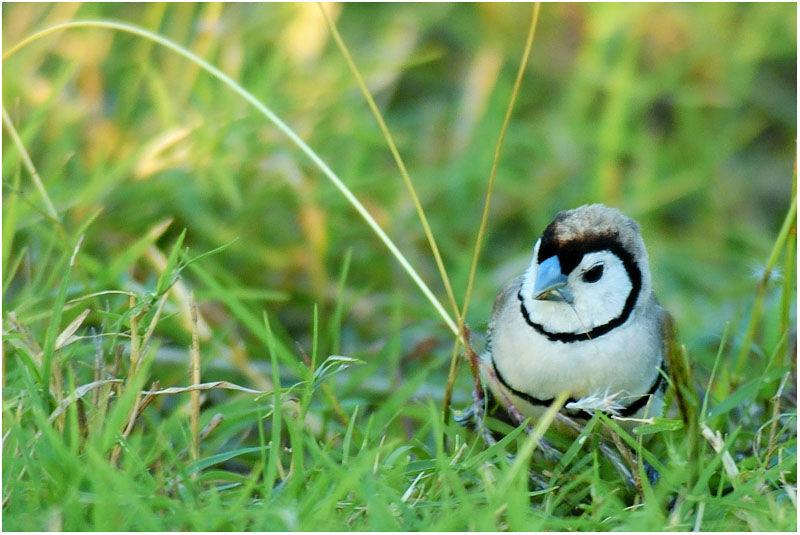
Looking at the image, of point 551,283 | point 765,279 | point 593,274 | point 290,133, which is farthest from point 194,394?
point 765,279

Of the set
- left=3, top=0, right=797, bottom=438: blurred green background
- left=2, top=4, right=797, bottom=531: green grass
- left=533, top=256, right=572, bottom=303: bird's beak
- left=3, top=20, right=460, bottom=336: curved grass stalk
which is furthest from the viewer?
left=3, top=0, right=797, bottom=438: blurred green background

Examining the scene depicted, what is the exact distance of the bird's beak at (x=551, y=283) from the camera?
2.07 metres

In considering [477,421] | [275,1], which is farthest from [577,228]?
[275,1]

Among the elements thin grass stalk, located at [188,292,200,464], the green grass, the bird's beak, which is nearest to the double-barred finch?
the bird's beak

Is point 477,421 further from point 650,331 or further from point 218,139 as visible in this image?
point 218,139

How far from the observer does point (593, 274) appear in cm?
212

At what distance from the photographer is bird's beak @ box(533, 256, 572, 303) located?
2066 mm

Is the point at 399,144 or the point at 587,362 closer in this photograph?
the point at 587,362

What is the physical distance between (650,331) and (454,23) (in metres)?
2.48

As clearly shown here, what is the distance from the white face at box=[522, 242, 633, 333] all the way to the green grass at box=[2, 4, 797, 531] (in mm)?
200

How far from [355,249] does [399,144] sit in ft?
2.16

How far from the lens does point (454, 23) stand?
432 cm

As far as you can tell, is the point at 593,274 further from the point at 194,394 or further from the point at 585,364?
the point at 194,394

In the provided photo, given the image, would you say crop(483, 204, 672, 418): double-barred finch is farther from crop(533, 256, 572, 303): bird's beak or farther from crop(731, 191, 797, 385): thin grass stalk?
crop(731, 191, 797, 385): thin grass stalk
